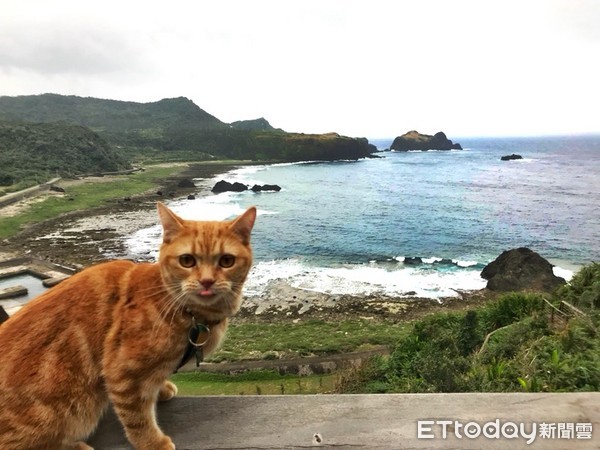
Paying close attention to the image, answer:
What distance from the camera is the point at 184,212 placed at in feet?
154

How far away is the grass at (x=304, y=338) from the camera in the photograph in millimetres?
18125

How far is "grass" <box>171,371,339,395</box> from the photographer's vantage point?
43.4 feet

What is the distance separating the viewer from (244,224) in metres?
2.54

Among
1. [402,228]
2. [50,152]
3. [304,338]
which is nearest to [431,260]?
[402,228]

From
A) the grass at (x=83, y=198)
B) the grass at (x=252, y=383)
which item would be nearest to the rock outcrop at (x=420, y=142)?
the grass at (x=83, y=198)

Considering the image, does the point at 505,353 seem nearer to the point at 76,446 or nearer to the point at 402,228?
the point at 76,446

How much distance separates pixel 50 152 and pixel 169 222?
95.2 meters

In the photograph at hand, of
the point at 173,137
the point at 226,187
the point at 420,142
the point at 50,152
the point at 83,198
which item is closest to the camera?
the point at 83,198

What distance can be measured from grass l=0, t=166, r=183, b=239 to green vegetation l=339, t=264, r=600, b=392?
127ft

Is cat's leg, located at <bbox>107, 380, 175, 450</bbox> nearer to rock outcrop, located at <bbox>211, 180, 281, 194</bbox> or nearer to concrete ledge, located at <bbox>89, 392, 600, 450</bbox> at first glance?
concrete ledge, located at <bbox>89, 392, 600, 450</bbox>

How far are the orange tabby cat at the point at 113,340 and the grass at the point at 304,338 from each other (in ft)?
47.1

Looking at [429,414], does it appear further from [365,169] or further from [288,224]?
[365,169]

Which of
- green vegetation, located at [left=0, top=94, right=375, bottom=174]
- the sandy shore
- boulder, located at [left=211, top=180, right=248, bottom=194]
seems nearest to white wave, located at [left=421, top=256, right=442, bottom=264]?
the sandy shore

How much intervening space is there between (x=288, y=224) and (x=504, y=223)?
2259cm
